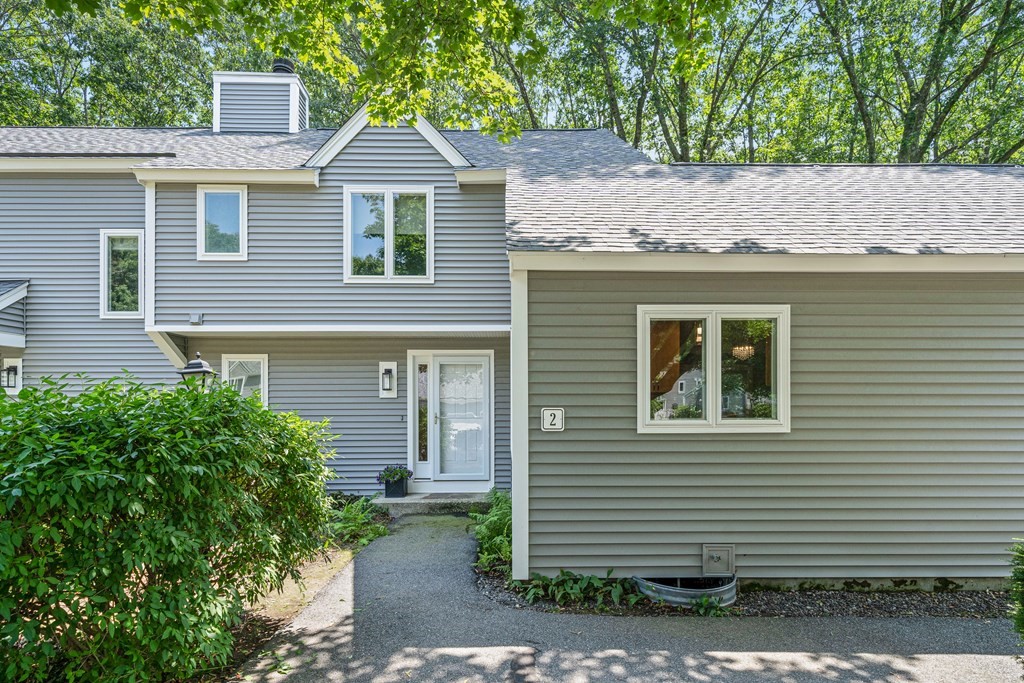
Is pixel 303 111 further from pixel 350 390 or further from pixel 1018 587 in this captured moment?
pixel 1018 587

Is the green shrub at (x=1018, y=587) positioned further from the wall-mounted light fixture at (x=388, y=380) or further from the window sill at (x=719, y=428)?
the wall-mounted light fixture at (x=388, y=380)

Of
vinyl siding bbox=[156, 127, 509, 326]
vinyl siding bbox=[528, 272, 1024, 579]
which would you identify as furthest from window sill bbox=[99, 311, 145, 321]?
vinyl siding bbox=[528, 272, 1024, 579]

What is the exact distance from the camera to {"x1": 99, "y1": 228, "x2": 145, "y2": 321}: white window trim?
9500mm

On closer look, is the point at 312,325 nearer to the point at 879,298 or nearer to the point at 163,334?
the point at 163,334

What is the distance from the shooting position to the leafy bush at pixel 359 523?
6.64 m

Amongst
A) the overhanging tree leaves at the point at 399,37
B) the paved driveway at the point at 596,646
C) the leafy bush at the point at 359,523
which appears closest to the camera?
the paved driveway at the point at 596,646

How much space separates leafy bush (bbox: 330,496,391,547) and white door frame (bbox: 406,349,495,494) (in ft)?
3.17

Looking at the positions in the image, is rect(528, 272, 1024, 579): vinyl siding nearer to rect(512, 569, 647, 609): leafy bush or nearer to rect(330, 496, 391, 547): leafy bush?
rect(512, 569, 647, 609): leafy bush

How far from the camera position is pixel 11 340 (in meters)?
8.99

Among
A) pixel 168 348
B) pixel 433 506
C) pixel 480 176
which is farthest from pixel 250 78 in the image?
pixel 433 506

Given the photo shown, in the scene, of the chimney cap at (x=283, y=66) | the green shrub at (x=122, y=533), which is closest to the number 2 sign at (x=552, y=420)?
the green shrub at (x=122, y=533)

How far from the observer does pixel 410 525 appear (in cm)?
743

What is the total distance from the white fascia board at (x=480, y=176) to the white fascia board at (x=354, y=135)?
26cm

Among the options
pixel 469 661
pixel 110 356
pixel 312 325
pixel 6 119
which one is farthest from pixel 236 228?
pixel 6 119
